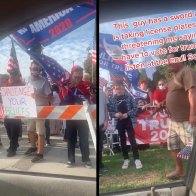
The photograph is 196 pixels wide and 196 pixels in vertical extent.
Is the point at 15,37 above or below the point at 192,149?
above

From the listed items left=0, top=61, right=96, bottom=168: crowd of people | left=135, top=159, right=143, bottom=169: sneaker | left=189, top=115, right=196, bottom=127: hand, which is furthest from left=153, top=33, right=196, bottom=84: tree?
left=135, top=159, right=143, bottom=169: sneaker

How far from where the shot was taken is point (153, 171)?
2188 millimetres

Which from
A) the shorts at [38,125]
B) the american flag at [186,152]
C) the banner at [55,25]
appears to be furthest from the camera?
the american flag at [186,152]

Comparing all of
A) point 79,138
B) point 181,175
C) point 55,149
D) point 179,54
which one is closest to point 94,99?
point 79,138

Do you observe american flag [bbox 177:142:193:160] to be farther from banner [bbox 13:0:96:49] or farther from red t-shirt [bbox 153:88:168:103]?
banner [bbox 13:0:96:49]

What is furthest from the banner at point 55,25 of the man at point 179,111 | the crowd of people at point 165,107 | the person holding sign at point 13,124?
the man at point 179,111

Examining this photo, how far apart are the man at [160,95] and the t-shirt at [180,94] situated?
0.03m

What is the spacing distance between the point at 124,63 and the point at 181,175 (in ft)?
2.52

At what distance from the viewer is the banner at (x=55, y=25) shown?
79.0 inches

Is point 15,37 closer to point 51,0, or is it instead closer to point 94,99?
point 51,0

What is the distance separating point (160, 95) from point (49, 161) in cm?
77

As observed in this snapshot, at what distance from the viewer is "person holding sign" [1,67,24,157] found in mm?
2082

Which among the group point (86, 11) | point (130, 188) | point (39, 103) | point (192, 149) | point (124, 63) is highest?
point (86, 11)

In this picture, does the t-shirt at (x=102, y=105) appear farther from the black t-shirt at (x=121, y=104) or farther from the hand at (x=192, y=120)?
the hand at (x=192, y=120)
